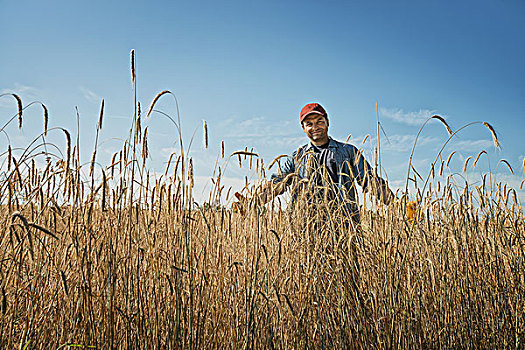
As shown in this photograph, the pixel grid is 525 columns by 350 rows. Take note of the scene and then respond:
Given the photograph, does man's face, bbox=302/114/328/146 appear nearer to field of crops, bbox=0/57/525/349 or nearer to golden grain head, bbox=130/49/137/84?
field of crops, bbox=0/57/525/349

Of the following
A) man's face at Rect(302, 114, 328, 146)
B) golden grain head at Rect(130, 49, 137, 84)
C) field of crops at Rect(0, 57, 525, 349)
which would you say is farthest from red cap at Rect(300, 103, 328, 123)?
golden grain head at Rect(130, 49, 137, 84)

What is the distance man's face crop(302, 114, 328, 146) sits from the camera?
293 cm

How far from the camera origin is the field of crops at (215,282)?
141cm

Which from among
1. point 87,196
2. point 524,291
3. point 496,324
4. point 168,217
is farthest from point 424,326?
point 87,196

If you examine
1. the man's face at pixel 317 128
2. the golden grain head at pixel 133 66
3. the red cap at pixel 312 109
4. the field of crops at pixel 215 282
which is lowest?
the field of crops at pixel 215 282

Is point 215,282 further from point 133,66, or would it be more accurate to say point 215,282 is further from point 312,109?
point 312,109

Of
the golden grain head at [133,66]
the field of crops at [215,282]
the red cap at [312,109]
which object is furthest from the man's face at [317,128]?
the golden grain head at [133,66]

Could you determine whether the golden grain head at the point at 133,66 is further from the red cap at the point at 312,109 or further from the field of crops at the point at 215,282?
the red cap at the point at 312,109

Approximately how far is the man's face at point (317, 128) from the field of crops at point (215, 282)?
3.19 ft

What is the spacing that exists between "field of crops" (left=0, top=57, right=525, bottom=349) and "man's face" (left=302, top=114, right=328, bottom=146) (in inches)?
38.3

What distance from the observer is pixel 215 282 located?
171 cm

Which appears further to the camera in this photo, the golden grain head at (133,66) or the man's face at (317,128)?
the man's face at (317,128)

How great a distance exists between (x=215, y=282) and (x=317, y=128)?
162 centimetres

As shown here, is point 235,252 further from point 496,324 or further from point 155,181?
point 496,324
